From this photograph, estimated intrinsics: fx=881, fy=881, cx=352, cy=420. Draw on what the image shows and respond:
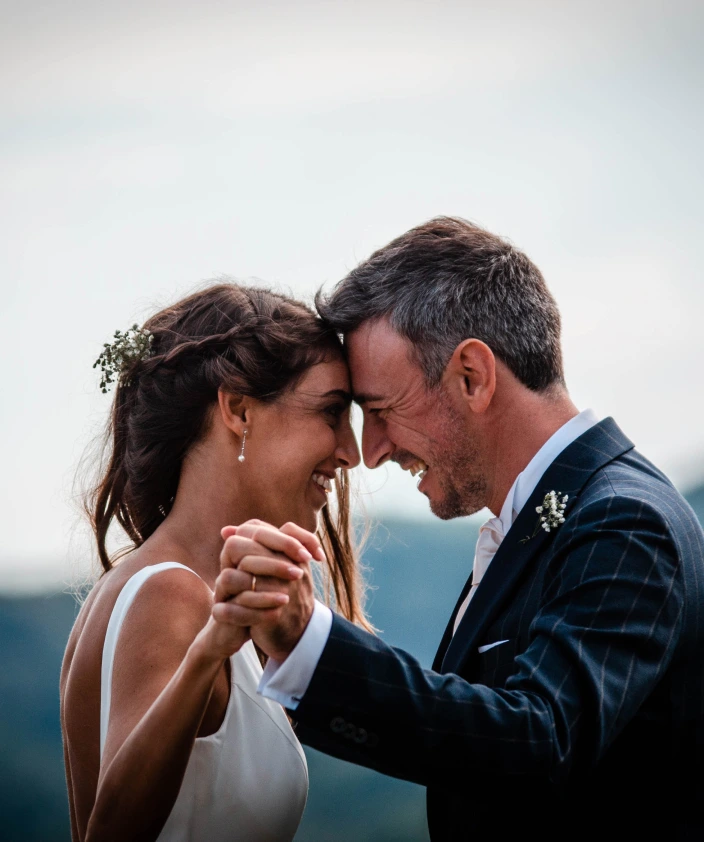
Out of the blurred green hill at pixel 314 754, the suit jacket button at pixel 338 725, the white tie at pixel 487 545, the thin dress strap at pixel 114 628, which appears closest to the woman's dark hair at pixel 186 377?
the thin dress strap at pixel 114 628

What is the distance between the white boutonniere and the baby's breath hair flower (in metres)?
1.50

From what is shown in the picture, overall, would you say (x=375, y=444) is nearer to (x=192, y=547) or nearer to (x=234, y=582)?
(x=192, y=547)

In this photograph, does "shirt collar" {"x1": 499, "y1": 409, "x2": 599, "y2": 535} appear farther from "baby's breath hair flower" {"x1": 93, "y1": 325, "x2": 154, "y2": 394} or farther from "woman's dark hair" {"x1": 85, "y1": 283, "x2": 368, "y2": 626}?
"baby's breath hair flower" {"x1": 93, "y1": 325, "x2": 154, "y2": 394}

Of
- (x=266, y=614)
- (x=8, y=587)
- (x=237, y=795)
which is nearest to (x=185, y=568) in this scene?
(x=237, y=795)

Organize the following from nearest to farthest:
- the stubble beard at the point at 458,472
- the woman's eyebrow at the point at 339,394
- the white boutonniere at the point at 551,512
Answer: the white boutonniere at the point at 551,512
the stubble beard at the point at 458,472
the woman's eyebrow at the point at 339,394

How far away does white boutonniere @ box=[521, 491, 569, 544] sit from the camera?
2.39 metres

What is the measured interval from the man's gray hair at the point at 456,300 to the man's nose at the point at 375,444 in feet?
1.16

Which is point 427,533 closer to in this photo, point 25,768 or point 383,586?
point 383,586

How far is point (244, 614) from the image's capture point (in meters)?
1.94

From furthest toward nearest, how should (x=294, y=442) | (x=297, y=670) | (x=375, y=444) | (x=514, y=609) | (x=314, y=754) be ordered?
(x=314, y=754) → (x=375, y=444) → (x=294, y=442) → (x=514, y=609) → (x=297, y=670)

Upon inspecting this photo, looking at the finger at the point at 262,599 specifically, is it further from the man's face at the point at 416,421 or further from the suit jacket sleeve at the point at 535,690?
the man's face at the point at 416,421

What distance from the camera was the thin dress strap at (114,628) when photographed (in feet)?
8.46

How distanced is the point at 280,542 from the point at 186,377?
4.18 ft

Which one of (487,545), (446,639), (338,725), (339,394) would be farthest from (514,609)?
(339,394)
